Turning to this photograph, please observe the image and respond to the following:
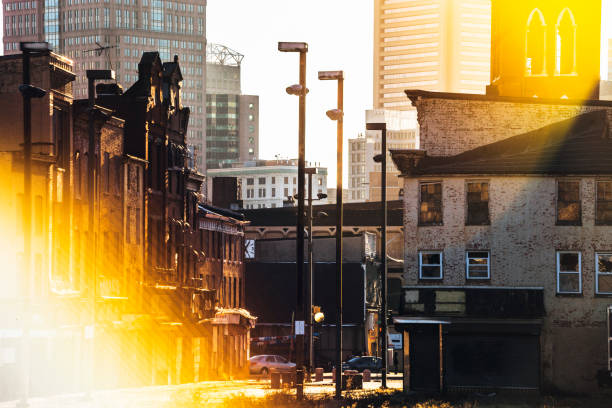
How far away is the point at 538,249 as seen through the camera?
2272 inches

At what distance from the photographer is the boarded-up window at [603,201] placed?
57.0m

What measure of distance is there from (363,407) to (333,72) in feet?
40.0

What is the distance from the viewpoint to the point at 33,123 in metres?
56.8

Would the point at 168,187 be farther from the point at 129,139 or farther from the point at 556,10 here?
the point at 556,10

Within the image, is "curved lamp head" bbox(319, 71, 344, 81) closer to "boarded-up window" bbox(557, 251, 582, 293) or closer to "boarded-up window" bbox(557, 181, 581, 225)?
"boarded-up window" bbox(557, 181, 581, 225)

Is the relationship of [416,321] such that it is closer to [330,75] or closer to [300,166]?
[300,166]

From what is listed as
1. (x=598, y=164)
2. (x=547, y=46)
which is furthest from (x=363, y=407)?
(x=547, y=46)

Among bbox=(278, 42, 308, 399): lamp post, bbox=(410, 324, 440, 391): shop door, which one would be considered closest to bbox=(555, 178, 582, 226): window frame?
bbox=(410, 324, 440, 391): shop door

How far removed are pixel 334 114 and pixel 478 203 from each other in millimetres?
12635

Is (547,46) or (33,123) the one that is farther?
(547,46)

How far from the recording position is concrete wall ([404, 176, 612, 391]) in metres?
56.9

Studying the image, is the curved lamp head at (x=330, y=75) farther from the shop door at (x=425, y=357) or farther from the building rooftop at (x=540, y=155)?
the shop door at (x=425, y=357)

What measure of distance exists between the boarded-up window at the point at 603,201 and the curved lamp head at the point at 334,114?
14.4 metres

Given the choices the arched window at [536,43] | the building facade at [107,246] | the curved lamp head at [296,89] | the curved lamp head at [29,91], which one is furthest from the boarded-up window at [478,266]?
the curved lamp head at [29,91]
